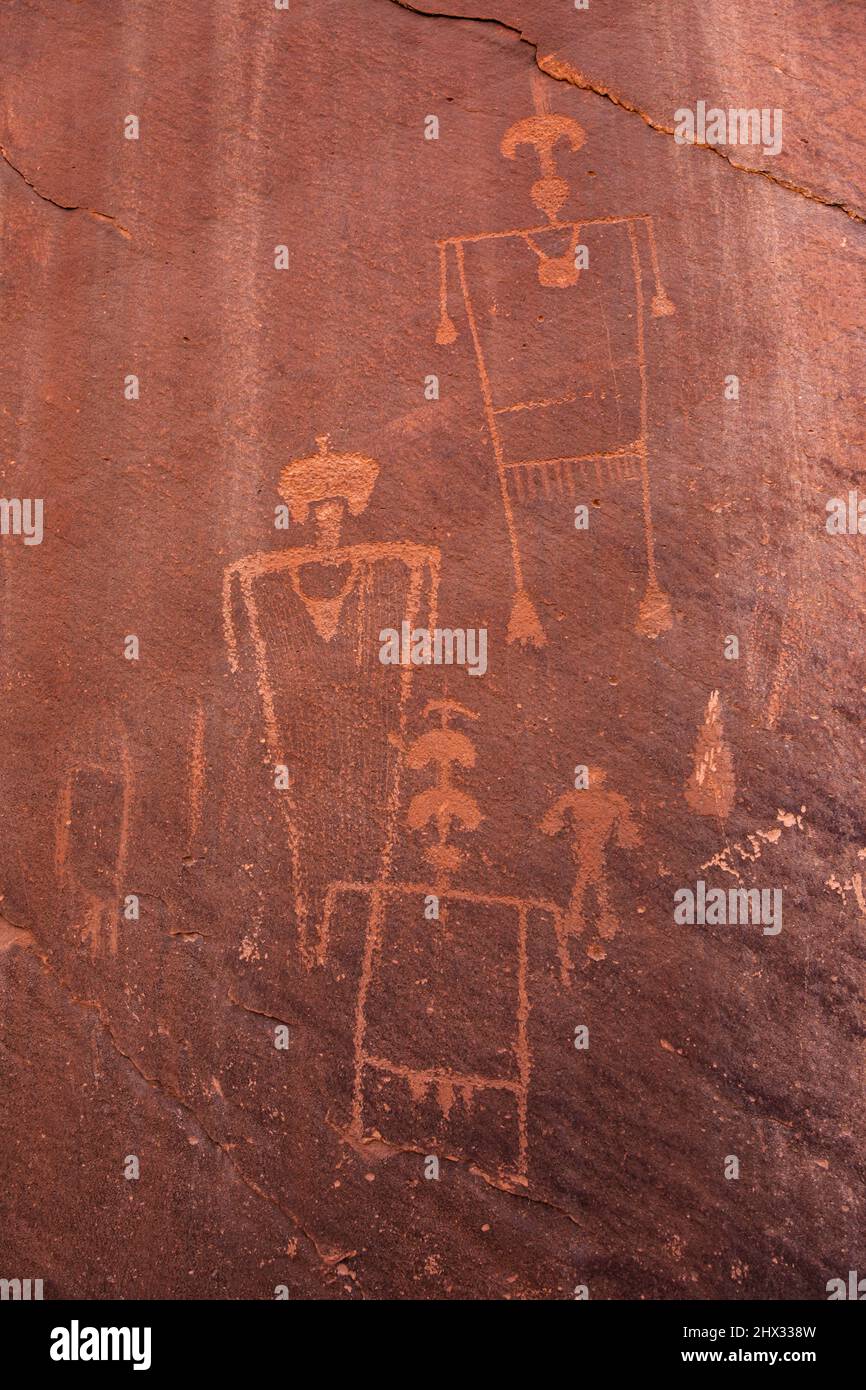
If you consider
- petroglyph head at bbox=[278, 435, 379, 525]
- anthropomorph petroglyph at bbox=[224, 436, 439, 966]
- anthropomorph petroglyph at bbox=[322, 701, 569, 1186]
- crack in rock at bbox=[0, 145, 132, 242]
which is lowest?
anthropomorph petroglyph at bbox=[322, 701, 569, 1186]

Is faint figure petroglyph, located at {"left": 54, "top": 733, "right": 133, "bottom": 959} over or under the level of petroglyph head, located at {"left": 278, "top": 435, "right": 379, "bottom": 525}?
under

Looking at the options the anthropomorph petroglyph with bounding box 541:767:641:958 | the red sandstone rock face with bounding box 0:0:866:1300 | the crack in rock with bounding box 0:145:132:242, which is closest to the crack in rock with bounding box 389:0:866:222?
the red sandstone rock face with bounding box 0:0:866:1300

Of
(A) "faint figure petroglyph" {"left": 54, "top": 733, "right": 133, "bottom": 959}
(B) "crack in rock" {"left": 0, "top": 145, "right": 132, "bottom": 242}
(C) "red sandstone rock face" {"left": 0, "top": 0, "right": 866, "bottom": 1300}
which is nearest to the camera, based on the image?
(C) "red sandstone rock face" {"left": 0, "top": 0, "right": 866, "bottom": 1300}

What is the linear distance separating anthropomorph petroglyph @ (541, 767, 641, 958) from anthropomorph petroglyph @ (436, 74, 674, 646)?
395 millimetres

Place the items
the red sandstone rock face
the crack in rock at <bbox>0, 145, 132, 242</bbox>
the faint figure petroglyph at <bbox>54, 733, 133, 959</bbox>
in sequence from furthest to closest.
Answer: the crack in rock at <bbox>0, 145, 132, 242</bbox>, the faint figure petroglyph at <bbox>54, 733, 133, 959</bbox>, the red sandstone rock face

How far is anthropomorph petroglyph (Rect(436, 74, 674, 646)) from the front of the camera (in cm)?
238

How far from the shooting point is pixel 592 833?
2297mm

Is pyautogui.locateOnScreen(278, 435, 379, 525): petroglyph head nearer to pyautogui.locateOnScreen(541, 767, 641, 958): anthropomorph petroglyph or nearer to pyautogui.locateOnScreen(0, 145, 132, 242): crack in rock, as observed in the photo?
pyautogui.locateOnScreen(0, 145, 132, 242): crack in rock

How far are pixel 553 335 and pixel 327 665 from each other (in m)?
0.98

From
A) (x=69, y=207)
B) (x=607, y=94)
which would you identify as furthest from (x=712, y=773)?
(x=69, y=207)

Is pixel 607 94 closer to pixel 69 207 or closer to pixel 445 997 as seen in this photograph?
pixel 69 207

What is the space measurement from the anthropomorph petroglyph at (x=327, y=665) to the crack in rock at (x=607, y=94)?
1.10 m

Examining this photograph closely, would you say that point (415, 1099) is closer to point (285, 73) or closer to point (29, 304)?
point (29, 304)

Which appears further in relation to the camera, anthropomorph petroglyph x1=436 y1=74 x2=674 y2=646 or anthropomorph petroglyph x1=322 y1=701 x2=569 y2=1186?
anthropomorph petroglyph x1=436 y1=74 x2=674 y2=646
